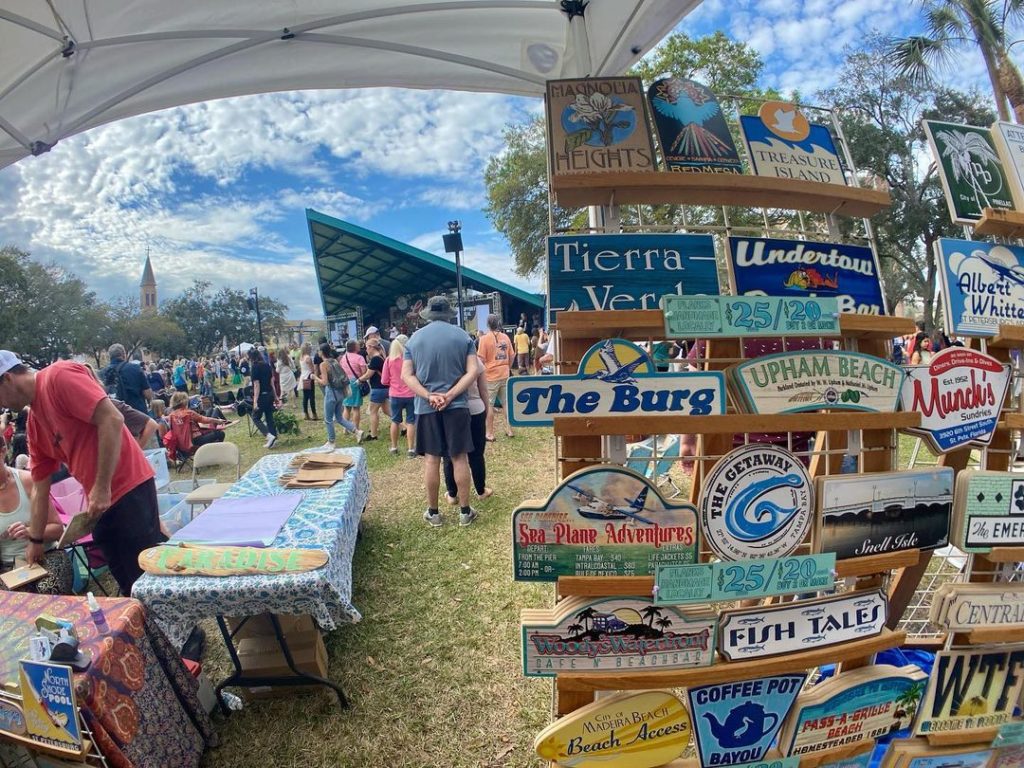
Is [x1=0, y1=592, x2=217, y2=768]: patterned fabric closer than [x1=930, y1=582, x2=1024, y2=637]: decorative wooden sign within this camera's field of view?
No

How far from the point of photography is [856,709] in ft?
4.15

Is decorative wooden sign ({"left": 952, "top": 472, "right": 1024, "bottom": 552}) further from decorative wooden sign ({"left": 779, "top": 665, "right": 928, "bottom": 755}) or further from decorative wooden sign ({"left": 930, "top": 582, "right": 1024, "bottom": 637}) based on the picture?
Result: decorative wooden sign ({"left": 779, "top": 665, "right": 928, "bottom": 755})

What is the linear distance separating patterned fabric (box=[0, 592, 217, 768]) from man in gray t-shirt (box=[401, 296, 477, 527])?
6.39 ft

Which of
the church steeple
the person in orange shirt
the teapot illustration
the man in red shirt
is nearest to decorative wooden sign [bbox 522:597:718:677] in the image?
the teapot illustration

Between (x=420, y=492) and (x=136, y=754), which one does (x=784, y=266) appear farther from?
(x=420, y=492)

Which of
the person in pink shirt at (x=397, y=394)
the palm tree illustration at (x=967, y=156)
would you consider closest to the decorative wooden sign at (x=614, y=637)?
the palm tree illustration at (x=967, y=156)

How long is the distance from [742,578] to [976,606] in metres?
0.74

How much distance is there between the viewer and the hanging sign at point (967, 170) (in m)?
1.21

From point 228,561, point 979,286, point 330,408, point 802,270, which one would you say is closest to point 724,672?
point 802,270

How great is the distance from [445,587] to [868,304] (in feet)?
8.84

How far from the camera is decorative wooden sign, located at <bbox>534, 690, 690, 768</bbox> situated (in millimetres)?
1131

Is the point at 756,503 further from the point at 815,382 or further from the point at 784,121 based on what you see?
the point at 784,121

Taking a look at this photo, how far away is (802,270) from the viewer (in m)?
1.13

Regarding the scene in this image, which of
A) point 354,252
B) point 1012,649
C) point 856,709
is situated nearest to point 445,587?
point 856,709
